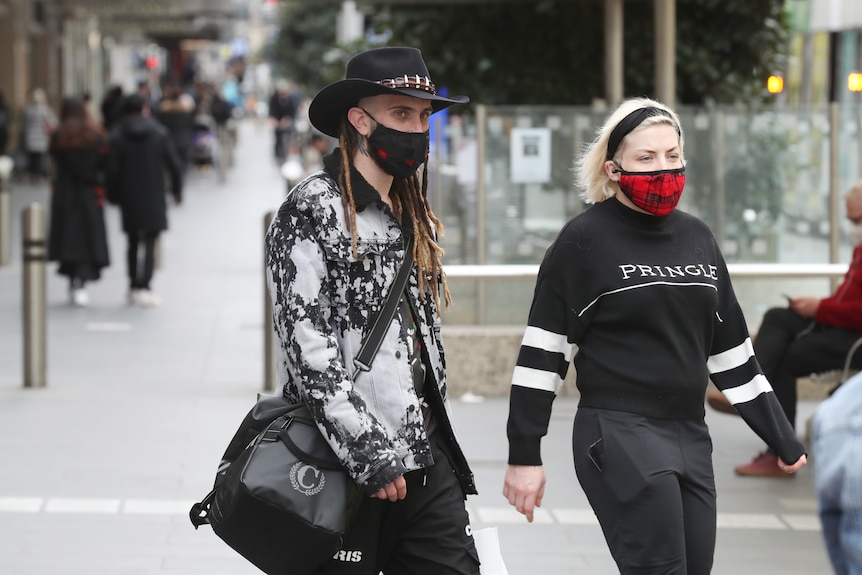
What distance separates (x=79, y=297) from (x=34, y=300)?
383 centimetres

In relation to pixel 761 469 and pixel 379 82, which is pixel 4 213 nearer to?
pixel 761 469

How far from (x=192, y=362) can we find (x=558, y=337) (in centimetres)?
662

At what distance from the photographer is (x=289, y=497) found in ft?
10.8

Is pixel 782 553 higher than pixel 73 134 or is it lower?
lower

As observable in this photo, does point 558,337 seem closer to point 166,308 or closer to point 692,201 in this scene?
point 692,201

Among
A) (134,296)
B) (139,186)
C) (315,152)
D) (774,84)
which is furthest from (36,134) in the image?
(774,84)

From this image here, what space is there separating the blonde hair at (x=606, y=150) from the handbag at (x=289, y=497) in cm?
80

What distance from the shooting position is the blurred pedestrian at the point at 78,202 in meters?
12.7

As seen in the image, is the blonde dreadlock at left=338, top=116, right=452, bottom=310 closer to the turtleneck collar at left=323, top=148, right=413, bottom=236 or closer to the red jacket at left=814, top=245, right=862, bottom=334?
the turtleneck collar at left=323, top=148, right=413, bottom=236

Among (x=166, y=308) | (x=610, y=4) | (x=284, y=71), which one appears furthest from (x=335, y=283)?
(x=284, y=71)

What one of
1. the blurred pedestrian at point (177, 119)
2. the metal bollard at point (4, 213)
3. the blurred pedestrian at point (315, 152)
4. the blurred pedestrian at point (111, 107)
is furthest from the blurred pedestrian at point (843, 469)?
the blurred pedestrian at point (177, 119)

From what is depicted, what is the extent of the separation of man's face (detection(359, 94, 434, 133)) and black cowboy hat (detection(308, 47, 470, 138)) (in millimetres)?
31

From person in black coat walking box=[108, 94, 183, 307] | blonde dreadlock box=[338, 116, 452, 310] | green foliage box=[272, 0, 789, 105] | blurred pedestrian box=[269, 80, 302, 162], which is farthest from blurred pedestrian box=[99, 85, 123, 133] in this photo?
blonde dreadlock box=[338, 116, 452, 310]

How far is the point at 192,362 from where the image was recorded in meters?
10.1
